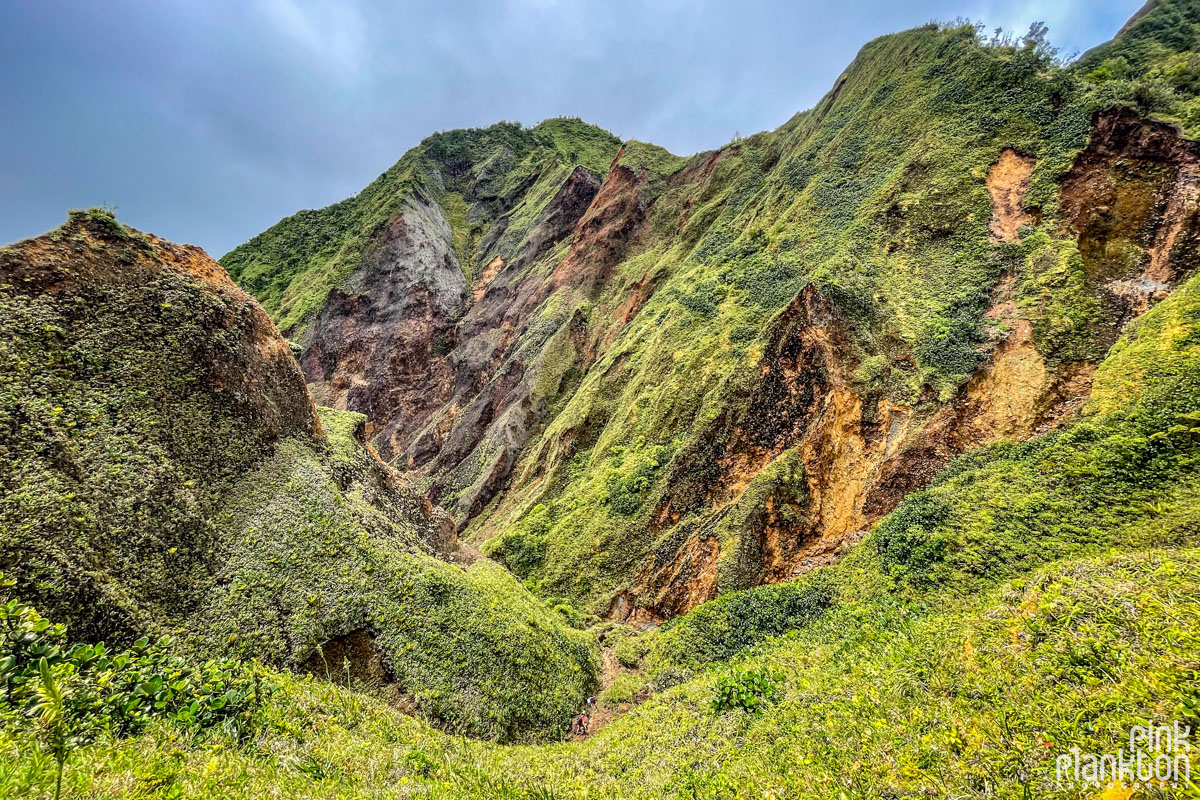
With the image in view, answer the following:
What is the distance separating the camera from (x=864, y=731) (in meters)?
6.31

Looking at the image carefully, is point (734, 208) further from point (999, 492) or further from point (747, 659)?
point (747, 659)

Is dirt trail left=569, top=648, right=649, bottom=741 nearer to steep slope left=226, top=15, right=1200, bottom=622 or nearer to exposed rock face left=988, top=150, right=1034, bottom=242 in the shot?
steep slope left=226, top=15, right=1200, bottom=622

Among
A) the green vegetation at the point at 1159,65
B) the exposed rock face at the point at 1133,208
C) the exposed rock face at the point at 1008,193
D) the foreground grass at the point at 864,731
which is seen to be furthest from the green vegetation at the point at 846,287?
the foreground grass at the point at 864,731

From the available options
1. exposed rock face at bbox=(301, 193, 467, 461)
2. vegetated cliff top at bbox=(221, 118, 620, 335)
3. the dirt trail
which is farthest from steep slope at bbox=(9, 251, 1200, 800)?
vegetated cliff top at bbox=(221, 118, 620, 335)

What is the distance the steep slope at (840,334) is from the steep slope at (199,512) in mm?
7766

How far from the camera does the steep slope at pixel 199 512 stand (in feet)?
27.9

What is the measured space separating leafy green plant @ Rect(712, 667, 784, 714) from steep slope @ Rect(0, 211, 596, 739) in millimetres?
4820

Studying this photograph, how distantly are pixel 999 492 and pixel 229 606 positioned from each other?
18.0 meters

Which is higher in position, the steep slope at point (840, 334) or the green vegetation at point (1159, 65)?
the green vegetation at point (1159, 65)

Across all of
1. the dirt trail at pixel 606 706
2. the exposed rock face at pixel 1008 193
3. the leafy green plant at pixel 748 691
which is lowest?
the dirt trail at pixel 606 706

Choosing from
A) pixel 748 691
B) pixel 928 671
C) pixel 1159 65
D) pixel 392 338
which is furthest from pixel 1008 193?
pixel 392 338

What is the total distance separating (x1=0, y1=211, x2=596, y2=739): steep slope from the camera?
8.50 meters

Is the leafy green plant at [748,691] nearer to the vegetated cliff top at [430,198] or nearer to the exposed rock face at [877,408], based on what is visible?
the exposed rock face at [877,408]

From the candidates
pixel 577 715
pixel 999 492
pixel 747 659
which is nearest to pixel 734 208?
pixel 999 492
